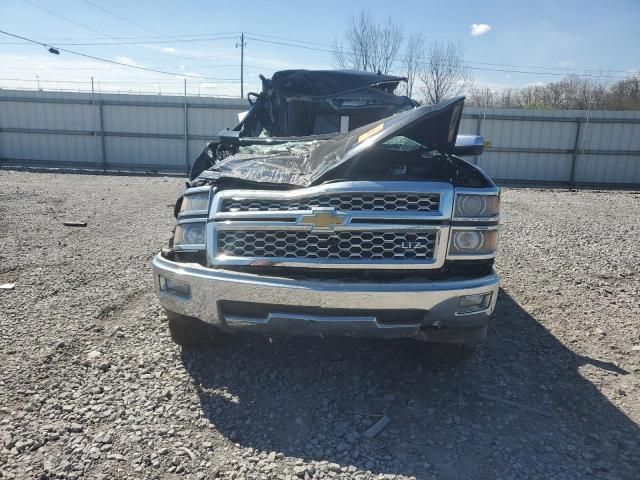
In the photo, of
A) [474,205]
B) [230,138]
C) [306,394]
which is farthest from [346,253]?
[230,138]

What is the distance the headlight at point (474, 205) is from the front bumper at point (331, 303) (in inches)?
14.0

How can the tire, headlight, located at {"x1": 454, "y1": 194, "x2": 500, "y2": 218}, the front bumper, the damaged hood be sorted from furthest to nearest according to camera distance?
the tire → the damaged hood → headlight, located at {"x1": 454, "y1": 194, "x2": 500, "y2": 218} → the front bumper

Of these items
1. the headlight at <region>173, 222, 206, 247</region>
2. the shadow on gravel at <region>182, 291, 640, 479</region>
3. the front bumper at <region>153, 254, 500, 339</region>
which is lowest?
the shadow on gravel at <region>182, 291, 640, 479</region>

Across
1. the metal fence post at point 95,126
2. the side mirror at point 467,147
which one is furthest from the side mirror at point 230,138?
the metal fence post at point 95,126

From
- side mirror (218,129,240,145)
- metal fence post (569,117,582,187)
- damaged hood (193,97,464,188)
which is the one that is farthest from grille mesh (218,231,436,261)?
metal fence post (569,117,582,187)

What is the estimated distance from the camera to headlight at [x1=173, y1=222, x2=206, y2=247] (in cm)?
279

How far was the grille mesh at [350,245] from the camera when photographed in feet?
8.68

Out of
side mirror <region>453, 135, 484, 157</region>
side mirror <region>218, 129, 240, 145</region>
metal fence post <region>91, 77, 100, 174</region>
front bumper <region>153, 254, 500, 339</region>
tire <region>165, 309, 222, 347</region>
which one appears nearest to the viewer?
front bumper <region>153, 254, 500, 339</region>

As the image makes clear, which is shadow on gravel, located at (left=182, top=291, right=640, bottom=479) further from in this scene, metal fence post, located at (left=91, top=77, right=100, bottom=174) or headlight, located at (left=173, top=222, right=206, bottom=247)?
metal fence post, located at (left=91, top=77, right=100, bottom=174)

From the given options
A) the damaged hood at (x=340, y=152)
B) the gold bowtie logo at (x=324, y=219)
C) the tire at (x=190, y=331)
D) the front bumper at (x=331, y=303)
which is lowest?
the tire at (x=190, y=331)

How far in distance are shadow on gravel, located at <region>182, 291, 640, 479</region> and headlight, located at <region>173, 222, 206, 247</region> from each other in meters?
0.89

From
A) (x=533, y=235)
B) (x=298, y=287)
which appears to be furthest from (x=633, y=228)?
(x=298, y=287)

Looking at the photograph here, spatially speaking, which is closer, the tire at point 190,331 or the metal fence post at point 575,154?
the tire at point 190,331

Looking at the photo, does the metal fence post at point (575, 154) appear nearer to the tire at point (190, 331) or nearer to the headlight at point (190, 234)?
the tire at point (190, 331)
